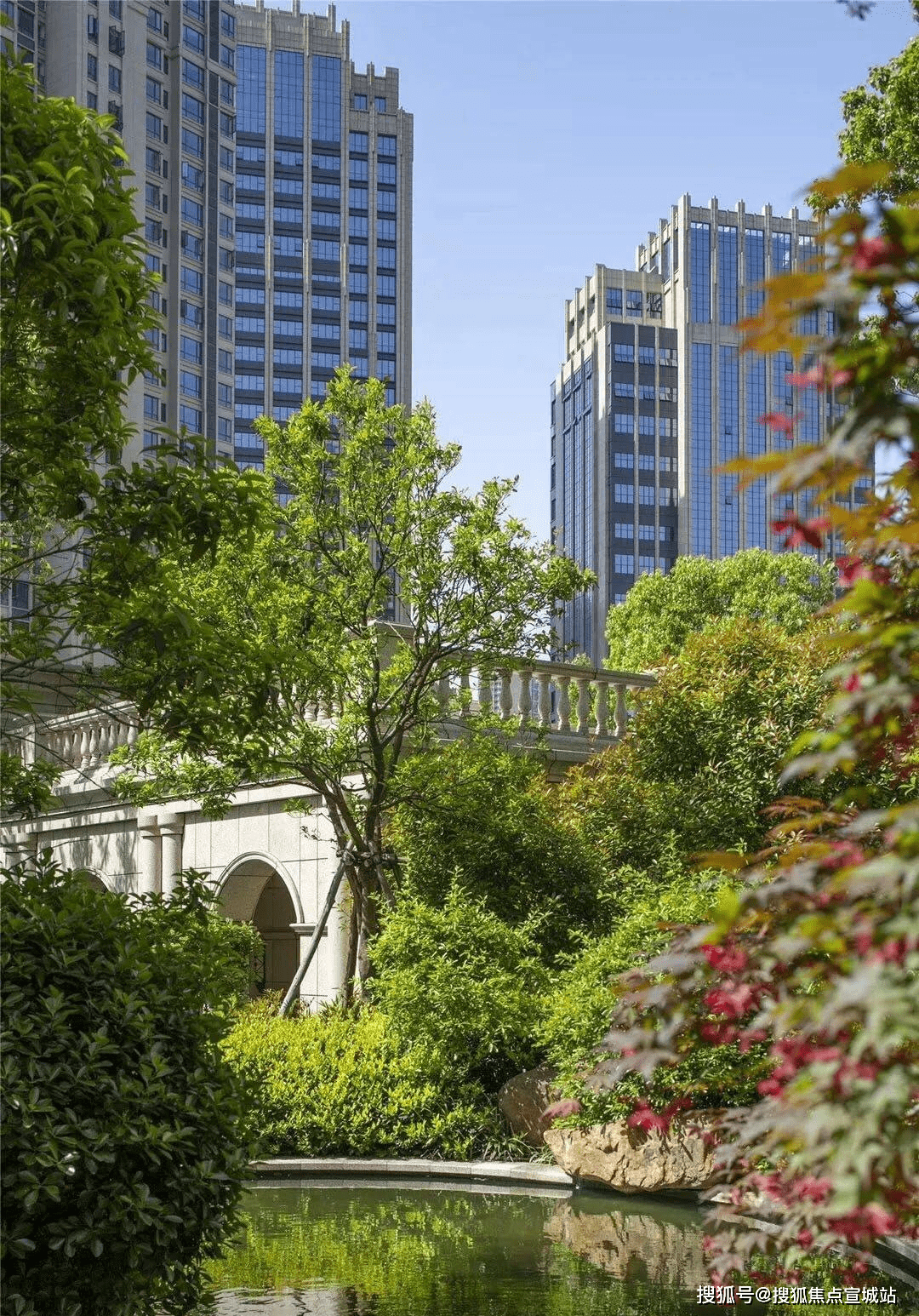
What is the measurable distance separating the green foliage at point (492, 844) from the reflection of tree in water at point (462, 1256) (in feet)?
10.8

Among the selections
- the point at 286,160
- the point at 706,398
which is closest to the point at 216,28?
the point at 286,160

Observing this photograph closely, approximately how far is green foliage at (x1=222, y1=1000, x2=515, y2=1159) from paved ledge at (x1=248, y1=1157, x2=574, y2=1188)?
19 centimetres

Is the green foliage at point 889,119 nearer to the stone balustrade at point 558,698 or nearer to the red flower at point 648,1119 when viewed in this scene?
the stone balustrade at point 558,698

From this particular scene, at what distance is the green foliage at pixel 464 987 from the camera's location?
12.2 meters

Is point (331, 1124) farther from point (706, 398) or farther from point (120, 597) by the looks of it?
point (706, 398)

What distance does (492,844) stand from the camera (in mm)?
14055

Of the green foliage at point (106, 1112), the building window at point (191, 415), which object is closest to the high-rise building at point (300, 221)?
the building window at point (191, 415)

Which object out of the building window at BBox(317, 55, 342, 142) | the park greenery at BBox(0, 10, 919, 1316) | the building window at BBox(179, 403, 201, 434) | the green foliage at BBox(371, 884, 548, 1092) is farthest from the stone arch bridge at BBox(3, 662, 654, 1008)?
the building window at BBox(317, 55, 342, 142)

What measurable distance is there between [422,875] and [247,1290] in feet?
20.4

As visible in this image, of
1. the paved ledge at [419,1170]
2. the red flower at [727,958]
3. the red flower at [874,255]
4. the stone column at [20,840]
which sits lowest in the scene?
the paved ledge at [419,1170]

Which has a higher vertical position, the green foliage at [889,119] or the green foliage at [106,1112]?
the green foliage at [889,119]

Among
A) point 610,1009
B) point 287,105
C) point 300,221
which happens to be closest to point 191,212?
point 300,221

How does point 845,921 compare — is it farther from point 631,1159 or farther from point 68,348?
point 631,1159

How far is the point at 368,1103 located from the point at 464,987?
1338mm
